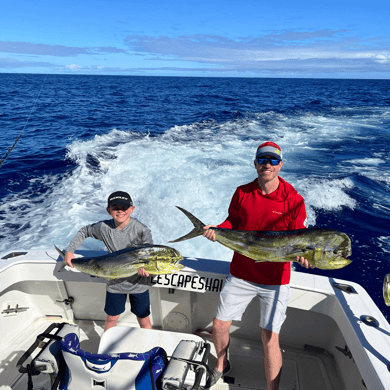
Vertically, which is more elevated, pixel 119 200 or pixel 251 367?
pixel 119 200

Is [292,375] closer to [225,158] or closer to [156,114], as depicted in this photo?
[225,158]

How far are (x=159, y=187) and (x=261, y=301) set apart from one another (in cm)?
546

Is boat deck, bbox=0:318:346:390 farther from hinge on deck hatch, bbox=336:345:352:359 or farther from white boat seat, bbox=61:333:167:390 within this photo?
white boat seat, bbox=61:333:167:390

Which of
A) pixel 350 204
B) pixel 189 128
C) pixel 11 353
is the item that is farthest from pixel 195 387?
pixel 189 128

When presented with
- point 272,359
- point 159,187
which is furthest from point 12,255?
point 159,187

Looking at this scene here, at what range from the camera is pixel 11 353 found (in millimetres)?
2922

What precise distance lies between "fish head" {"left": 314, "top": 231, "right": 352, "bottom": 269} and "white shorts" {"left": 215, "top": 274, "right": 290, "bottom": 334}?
1.51 ft

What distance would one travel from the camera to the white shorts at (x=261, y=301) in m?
2.29

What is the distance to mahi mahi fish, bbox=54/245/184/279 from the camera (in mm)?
2250

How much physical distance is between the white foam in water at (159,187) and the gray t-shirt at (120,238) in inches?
115

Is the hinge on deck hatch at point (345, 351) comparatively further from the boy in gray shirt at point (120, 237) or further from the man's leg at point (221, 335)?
the boy in gray shirt at point (120, 237)

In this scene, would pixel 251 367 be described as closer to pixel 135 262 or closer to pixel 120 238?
pixel 135 262

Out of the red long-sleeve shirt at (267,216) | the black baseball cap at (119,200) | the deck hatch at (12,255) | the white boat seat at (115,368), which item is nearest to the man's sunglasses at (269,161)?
the red long-sleeve shirt at (267,216)

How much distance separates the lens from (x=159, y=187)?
24.8 ft
